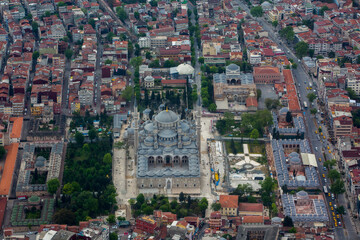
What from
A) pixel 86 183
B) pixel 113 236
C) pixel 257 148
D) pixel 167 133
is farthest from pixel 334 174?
pixel 86 183

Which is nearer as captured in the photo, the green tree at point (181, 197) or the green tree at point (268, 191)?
the green tree at point (268, 191)

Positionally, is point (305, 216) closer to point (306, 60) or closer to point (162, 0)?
point (306, 60)

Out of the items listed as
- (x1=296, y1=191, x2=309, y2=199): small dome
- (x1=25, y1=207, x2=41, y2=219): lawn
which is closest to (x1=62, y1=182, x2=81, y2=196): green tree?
(x1=25, y1=207, x2=41, y2=219): lawn

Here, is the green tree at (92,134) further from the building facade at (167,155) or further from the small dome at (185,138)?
the small dome at (185,138)

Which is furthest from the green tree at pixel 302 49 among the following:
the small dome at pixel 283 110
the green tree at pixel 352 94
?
the small dome at pixel 283 110

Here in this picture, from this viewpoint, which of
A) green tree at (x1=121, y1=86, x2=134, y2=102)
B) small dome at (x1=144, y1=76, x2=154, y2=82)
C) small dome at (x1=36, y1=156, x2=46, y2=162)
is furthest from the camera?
small dome at (x1=144, y1=76, x2=154, y2=82)

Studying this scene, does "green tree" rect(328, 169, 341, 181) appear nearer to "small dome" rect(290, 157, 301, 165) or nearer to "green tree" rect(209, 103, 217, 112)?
"small dome" rect(290, 157, 301, 165)

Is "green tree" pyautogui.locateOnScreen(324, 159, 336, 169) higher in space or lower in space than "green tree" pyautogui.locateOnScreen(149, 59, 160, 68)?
lower
